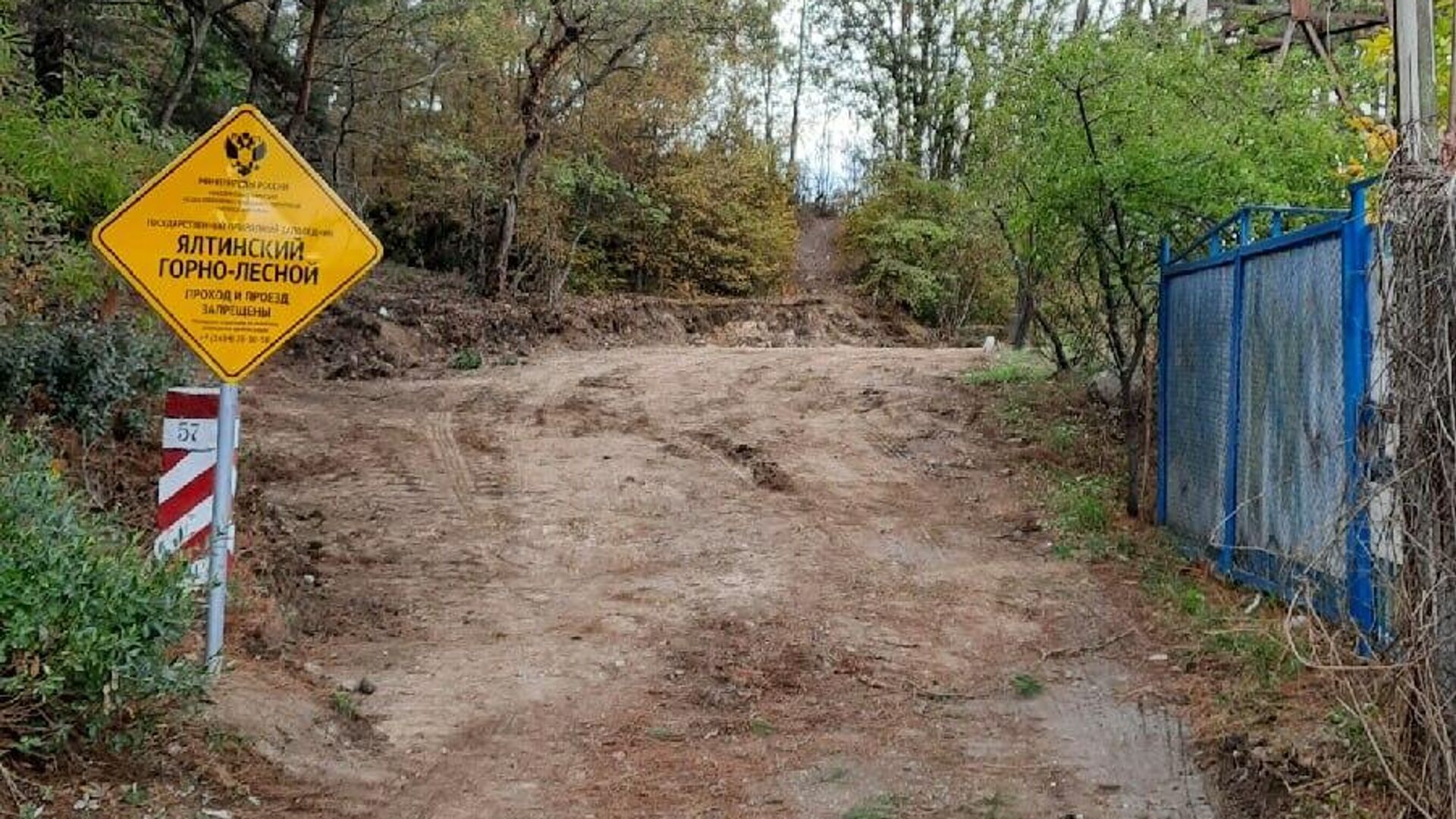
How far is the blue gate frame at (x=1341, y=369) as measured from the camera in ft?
14.1

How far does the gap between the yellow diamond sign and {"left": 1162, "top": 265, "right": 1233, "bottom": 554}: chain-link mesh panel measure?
551 centimetres

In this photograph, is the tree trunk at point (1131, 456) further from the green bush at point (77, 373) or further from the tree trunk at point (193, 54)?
the tree trunk at point (193, 54)

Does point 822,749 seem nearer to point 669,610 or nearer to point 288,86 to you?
point 669,610

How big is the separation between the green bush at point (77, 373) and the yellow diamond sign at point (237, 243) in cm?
354

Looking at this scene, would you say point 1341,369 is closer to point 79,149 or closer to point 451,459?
point 79,149

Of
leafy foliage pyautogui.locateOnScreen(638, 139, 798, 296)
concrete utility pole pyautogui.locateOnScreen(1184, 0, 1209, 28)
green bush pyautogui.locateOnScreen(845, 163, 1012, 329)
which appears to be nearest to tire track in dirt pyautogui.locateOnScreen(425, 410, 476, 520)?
concrete utility pole pyautogui.locateOnScreen(1184, 0, 1209, 28)

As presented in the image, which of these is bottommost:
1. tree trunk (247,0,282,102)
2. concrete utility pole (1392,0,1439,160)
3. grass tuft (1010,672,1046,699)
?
grass tuft (1010,672,1046,699)

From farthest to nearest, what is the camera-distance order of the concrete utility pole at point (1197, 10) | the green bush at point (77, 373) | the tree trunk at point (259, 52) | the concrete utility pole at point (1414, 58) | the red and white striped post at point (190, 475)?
the tree trunk at point (259, 52) < the concrete utility pole at point (1197, 10) < the green bush at point (77, 373) < the red and white striped post at point (190, 475) < the concrete utility pole at point (1414, 58)

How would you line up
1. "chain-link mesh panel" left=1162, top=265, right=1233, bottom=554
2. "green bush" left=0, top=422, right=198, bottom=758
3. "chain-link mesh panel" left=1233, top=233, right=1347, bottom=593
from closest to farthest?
"green bush" left=0, top=422, right=198, bottom=758, "chain-link mesh panel" left=1233, top=233, right=1347, bottom=593, "chain-link mesh panel" left=1162, top=265, right=1233, bottom=554

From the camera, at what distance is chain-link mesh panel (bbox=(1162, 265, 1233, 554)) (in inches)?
316

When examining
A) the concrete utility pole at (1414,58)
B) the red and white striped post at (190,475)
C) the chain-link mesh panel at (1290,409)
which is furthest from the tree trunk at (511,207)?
the concrete utility pole at (1414,58)

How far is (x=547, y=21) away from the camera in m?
24.5

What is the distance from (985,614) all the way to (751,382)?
365 inches

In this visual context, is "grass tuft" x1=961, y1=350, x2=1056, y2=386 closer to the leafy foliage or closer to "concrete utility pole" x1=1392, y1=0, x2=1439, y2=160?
"concrete utility pole" x1=1392, y1=0, x2=1439, y2=160
